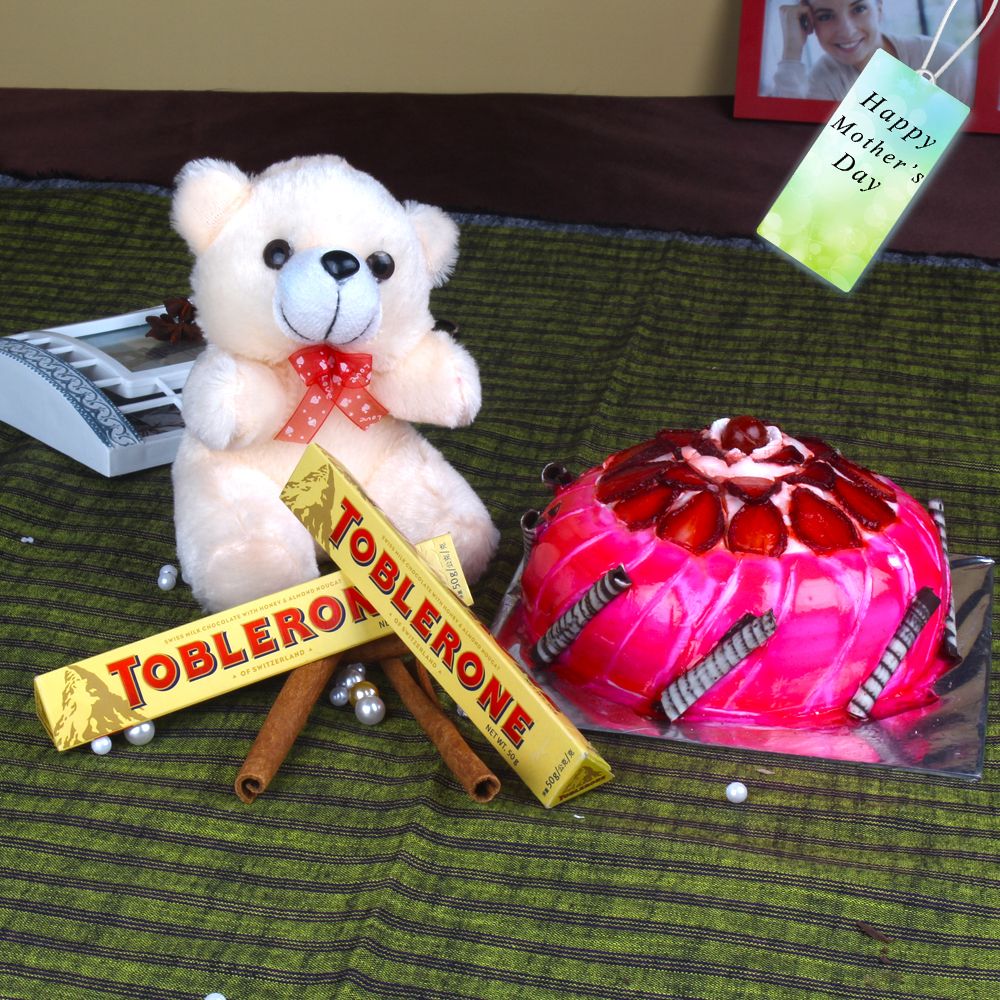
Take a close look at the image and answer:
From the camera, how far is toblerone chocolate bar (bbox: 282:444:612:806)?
89 cm

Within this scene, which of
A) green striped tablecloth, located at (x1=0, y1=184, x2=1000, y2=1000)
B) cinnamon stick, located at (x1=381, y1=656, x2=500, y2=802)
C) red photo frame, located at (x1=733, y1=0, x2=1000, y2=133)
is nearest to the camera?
green striped tablecloth, located at (x1=0, y1=184, x2=1000, y2=1000)

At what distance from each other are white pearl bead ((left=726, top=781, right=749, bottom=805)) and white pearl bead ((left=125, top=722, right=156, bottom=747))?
41cm

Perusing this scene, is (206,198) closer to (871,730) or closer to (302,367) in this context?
(302,367)

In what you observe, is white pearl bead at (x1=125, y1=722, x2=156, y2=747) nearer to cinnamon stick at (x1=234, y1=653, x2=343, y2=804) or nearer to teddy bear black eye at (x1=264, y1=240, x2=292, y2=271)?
cinnamon stick at (x1=234, y1=653, x2=343, y2=804)

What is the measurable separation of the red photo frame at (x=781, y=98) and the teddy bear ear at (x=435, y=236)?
95 centimetres

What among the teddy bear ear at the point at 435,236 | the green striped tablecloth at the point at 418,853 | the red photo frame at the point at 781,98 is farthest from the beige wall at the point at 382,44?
the teddy bear ear at the point at 435,236

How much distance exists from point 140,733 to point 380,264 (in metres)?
0.38

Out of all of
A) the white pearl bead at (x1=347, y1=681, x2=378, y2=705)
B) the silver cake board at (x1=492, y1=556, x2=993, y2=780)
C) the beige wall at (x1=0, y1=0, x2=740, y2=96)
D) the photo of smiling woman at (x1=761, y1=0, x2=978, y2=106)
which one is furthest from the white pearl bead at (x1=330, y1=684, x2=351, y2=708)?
the beige wall at (x1=0, y1=0, x2=740, y2=96)

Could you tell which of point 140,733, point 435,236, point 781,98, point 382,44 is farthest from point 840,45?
point 140,733

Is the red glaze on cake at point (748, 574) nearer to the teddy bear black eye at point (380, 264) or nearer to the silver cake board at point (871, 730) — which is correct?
the silver cake board at point (871, 730)

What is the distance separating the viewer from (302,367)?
1.04 m

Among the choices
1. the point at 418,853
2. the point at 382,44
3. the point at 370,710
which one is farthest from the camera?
the point at 382,44

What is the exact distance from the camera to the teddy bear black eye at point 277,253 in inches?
38.9

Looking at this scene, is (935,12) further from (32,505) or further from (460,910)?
(460,910)
